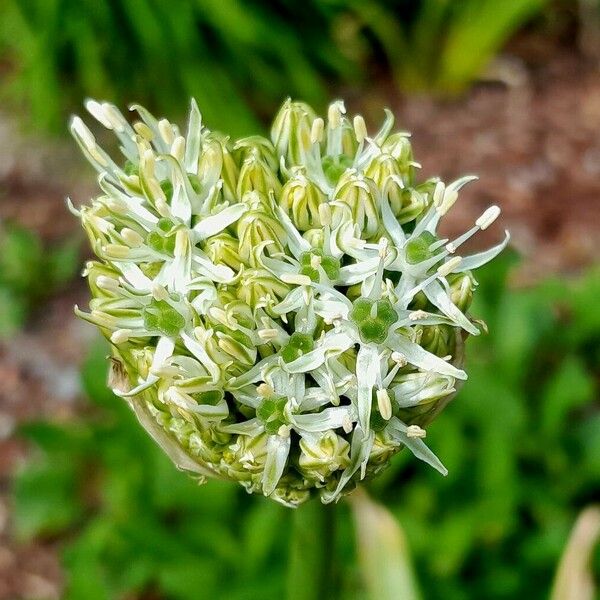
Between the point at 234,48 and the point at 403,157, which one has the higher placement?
the point at 234,48

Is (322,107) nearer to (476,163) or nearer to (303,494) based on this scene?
(476,163)

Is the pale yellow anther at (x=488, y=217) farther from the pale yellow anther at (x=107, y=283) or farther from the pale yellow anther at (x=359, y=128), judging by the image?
the pale yellow anther at (x=107, y=283)

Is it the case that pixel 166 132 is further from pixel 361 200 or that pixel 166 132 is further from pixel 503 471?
pixel 503 471

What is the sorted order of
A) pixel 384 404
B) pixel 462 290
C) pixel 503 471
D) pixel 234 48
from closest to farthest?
pixel 384 404
pixel 462 290
pixel 503 471
pixel 234 48

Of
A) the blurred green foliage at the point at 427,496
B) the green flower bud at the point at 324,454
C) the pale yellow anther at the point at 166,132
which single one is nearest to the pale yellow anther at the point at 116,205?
the pale yellow anther at the point at 166,132

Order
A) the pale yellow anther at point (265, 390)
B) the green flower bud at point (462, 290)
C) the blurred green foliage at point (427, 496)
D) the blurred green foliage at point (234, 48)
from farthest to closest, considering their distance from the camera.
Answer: the blurred green foliage at point (234, 48)
the blurred green foliage at point (427, 496)
the green flower bud at point (462, 290)
the pale yellow anther at point (265, 390)

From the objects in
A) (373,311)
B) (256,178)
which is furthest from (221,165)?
(373,311)

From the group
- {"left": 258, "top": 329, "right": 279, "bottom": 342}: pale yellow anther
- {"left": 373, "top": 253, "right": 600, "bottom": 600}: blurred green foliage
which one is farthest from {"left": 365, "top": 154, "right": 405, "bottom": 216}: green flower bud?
{"left": 373, "top": 253, "right": 600, "bottom": 600}: blurred green foliage
